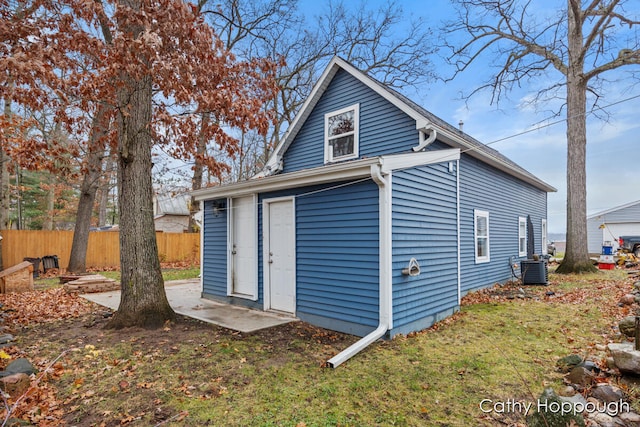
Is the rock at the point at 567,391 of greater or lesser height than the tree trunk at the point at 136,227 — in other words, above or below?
below

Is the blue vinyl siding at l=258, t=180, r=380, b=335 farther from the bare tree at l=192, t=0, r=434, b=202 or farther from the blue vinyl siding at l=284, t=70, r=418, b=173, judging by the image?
the bare tree at l=192, t=0, r=434, b=202

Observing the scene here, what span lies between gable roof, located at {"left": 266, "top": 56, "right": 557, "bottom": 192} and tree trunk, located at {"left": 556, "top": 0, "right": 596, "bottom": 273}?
1871mm

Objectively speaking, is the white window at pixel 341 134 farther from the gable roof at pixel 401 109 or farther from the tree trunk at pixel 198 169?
the tree trunk at pixel 198 169

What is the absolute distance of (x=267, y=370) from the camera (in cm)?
394

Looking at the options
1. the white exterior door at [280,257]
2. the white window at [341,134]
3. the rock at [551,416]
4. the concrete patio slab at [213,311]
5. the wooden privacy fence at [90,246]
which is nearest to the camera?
the rock at [551,416]

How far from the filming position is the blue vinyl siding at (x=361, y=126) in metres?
7.53

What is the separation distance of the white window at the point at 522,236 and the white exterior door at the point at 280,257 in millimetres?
9108

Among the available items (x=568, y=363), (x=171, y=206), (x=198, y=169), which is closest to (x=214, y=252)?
(x=568, y=363)

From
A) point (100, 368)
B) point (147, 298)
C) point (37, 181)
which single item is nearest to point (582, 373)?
point (100, 368)

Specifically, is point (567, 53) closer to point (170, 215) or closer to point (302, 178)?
point (302, 178)

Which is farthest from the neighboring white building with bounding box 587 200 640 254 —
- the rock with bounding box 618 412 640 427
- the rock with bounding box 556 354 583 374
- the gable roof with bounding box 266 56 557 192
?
the rock with bounding box 618 412 640 427

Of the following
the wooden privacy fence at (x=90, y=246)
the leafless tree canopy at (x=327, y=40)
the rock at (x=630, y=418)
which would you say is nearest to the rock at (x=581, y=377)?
the rock at (x=630, y=418)

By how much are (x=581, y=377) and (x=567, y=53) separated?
43.4 feet

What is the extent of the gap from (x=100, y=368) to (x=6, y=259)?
1272cm
